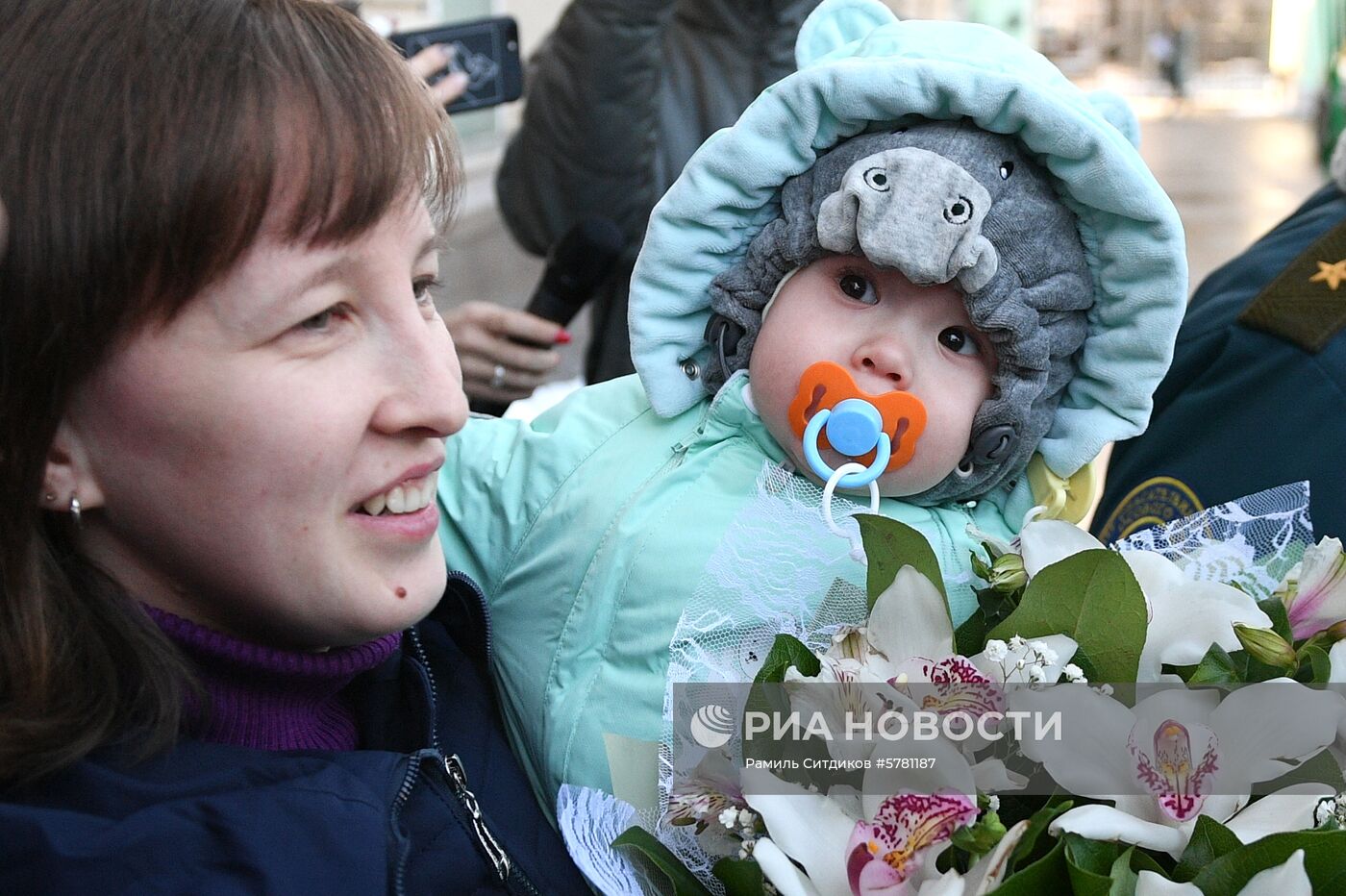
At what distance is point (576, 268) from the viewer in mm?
2420

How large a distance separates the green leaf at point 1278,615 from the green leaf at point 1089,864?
0.94ft

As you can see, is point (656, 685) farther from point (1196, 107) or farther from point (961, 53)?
point (1196, 107)

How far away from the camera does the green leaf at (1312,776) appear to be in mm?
1076

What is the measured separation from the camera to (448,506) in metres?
1.74

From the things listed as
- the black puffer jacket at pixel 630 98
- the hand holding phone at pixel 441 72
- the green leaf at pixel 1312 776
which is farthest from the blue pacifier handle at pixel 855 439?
the hand holding phone at pixel 441 72

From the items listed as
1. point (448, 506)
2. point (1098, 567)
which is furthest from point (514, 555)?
point (1098, 567)

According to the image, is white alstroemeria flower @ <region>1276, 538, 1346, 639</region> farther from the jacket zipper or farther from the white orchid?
the jacket zipper

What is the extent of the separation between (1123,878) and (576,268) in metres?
1.66

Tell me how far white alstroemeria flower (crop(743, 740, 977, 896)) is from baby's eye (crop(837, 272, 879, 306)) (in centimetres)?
62

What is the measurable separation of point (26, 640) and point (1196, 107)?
120ft

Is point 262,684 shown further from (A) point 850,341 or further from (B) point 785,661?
(A) point 850,341

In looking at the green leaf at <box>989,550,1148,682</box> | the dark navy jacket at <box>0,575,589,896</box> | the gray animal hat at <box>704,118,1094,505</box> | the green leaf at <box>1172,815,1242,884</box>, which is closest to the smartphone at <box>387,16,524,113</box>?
the gray animal hat at <box>704,118,1094,505</box>

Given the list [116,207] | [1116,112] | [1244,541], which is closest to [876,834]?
[1244,541]

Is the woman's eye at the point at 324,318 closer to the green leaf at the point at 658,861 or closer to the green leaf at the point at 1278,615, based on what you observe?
the green leaf at the point at 658,861
